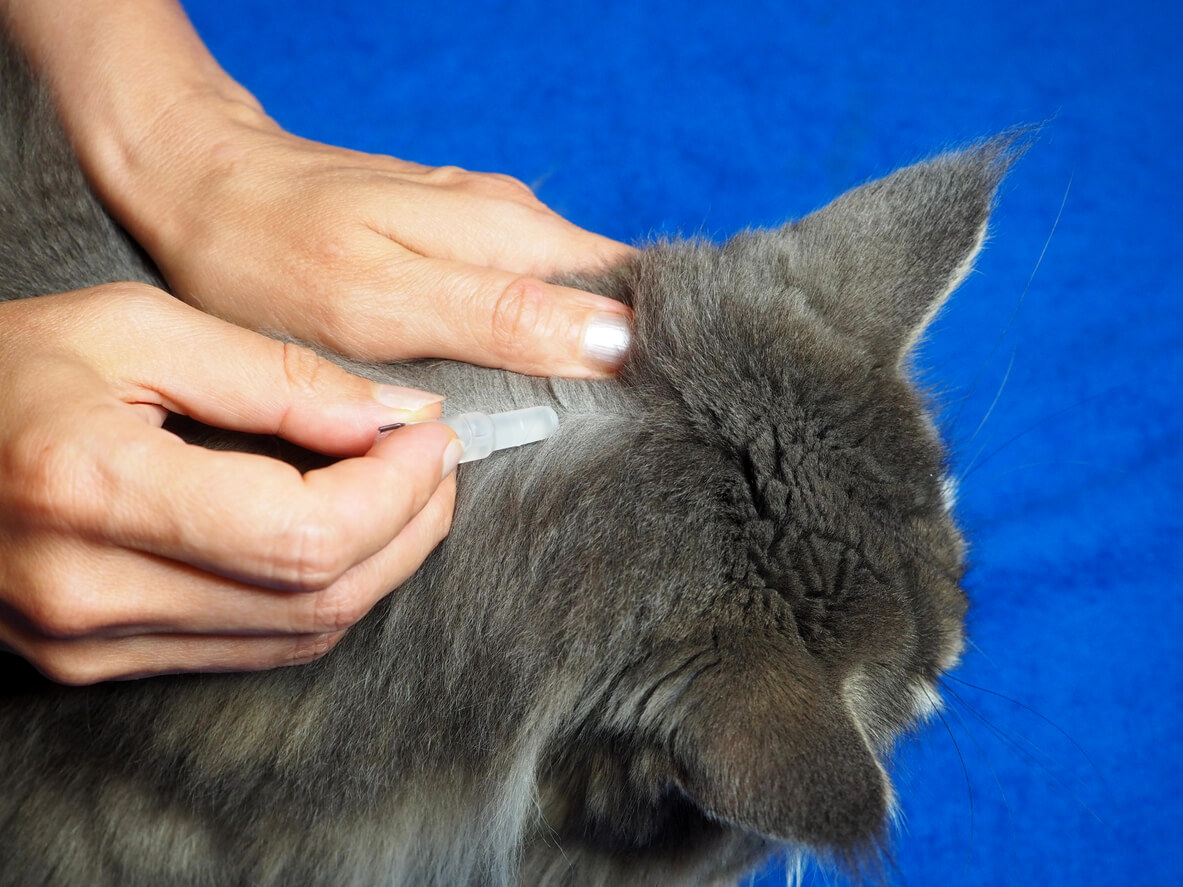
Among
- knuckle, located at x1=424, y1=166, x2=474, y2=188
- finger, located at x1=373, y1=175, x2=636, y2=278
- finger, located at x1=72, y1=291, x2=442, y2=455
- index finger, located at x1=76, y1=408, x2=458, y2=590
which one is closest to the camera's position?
index finger, located at x1=76, y1=408, x2=458, y2=590

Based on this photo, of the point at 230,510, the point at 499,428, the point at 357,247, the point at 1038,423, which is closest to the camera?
the point at 230,510

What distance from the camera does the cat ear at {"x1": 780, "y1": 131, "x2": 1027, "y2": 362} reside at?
44.5 inches

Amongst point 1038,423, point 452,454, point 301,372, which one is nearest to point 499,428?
point 452,454

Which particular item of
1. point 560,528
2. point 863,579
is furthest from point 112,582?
point 863,579

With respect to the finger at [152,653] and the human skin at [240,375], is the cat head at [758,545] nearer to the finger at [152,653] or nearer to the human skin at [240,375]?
the human skin at [240,375]

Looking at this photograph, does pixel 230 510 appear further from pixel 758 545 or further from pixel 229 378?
pixel 758 545

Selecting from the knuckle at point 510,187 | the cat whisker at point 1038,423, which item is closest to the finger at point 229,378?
the knuckle at point 510,187

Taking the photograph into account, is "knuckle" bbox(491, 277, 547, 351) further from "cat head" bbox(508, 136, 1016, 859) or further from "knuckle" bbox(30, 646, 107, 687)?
"knuckle" bbox(30, 646, 107, 687)

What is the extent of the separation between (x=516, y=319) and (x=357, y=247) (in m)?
0.23

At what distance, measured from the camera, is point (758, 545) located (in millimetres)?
983

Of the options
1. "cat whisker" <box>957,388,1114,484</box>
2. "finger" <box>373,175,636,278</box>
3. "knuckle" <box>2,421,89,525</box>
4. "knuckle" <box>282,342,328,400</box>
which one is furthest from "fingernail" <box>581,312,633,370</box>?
"cat whisker" <box>957,388,1114,484</box>

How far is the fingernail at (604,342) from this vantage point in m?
1.07

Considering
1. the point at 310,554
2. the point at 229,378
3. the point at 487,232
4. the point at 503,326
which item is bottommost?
the point at 310,554

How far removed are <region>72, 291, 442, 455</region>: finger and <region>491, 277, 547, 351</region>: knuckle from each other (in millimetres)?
173
